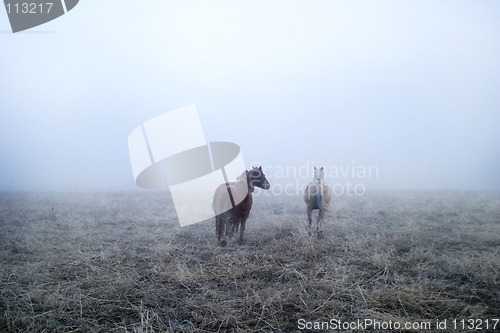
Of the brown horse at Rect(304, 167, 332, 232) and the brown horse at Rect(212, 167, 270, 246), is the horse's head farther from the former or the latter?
the brown horse at Rect(304, 167, 332, 232)

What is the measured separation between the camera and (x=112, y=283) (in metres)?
4.68

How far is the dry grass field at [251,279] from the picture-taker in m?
3.55

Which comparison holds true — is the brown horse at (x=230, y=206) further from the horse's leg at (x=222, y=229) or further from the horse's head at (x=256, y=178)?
the horse's head at (x=256, y=178)

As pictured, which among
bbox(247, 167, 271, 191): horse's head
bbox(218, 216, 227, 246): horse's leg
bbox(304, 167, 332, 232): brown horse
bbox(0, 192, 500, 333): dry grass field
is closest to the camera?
bbox(0, 192, 500, 333): dry grass field

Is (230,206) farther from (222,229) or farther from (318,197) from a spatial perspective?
(318,197)

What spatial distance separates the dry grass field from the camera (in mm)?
3549

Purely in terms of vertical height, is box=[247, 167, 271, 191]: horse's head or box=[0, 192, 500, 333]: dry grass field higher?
box=[247, 167, 271, 191]: horse's head

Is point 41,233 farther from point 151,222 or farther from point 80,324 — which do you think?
point 80,324

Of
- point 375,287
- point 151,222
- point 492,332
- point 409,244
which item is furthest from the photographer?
point 151,222

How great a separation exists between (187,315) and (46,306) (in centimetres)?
196

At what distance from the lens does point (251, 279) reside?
480 centimetres

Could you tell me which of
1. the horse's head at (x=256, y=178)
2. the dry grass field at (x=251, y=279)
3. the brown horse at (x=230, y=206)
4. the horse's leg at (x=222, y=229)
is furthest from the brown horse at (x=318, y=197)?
the horse's leg at (x=222, y=229)

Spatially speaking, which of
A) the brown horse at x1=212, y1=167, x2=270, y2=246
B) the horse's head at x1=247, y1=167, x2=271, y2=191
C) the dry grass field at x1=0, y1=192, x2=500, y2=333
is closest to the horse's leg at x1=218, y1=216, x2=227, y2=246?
the brown horse at x1=212, y1=167, x2=270, y2=246

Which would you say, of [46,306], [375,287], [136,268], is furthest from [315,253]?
[46,306]
